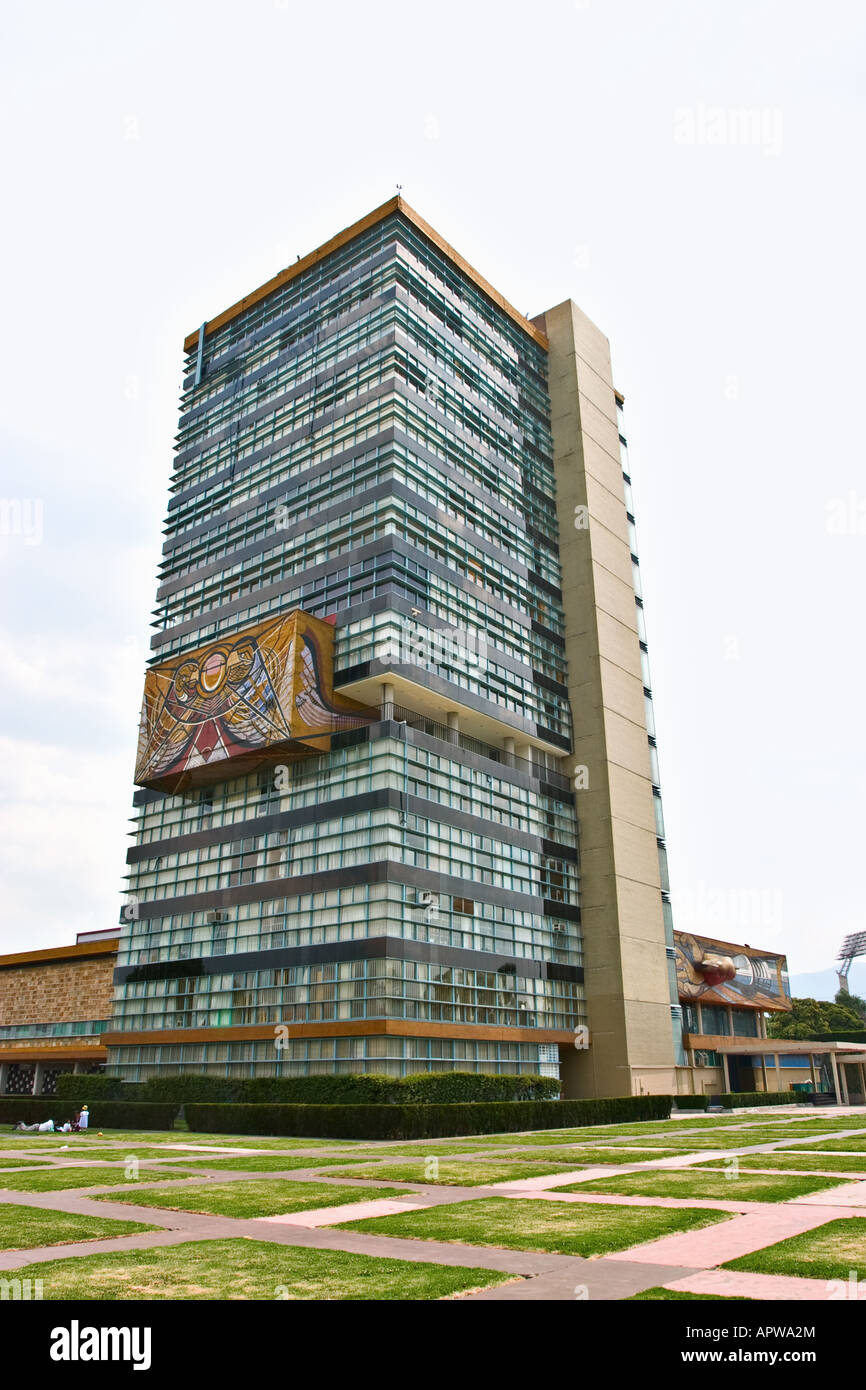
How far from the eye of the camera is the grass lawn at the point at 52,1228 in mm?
13523

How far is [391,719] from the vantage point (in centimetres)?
5806

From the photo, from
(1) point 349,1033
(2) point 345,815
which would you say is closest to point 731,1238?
(1) point 349,1033

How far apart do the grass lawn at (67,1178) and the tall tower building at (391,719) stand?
27739mm

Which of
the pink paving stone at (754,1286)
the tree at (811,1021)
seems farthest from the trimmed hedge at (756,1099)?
the pink paving stone at (754,1286)

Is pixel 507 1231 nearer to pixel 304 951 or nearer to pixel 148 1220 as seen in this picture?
pixel 148 1220

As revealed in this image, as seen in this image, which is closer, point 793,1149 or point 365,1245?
point 365,1245

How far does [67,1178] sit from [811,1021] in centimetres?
13713

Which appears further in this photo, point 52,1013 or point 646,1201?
point 52,1013

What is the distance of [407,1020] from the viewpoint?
52188 millimetres

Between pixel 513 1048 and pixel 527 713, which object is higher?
pixel 527 713

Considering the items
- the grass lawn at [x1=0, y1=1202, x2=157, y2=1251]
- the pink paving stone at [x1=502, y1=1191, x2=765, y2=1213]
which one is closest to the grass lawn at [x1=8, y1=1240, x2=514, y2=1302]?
the grass lawn at [x1=0, y1=1202, x2=157, y2=1251]

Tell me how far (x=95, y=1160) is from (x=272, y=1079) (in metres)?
24.3

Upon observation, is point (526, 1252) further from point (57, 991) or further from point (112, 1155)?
point (57, 991)

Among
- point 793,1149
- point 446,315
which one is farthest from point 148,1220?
point 446,315
